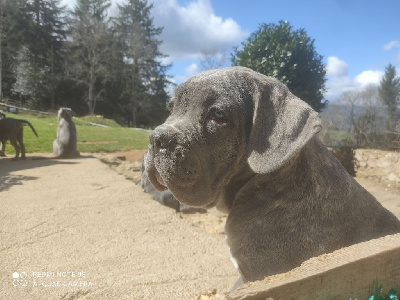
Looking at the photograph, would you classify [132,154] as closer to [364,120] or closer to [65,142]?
[65,142]

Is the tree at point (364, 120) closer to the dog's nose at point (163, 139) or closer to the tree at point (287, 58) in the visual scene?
the tree at point (287, 58)

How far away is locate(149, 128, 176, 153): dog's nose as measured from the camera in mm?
1471

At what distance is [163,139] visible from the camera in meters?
1.48

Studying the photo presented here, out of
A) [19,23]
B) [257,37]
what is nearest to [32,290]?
[257,37]

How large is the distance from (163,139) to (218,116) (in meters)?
0.30

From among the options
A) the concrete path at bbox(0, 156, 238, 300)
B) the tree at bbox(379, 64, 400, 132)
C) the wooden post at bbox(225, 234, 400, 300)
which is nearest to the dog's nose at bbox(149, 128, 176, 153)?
the wooden post at bbox(225, 234, 400, 300)

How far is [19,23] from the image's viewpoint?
33281 mm

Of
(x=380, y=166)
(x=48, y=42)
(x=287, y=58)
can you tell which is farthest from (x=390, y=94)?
(x=48, y=42)

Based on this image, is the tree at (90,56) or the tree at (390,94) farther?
the tree at (90,56)

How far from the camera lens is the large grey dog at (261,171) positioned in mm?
1400

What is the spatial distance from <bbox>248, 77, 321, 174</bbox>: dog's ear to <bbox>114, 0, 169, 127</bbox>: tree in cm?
3585

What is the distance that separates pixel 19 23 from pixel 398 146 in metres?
37.0

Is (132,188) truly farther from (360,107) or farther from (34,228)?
(360,107)

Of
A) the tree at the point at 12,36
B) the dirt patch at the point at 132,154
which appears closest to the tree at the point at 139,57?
the tree at the point at 12,36
